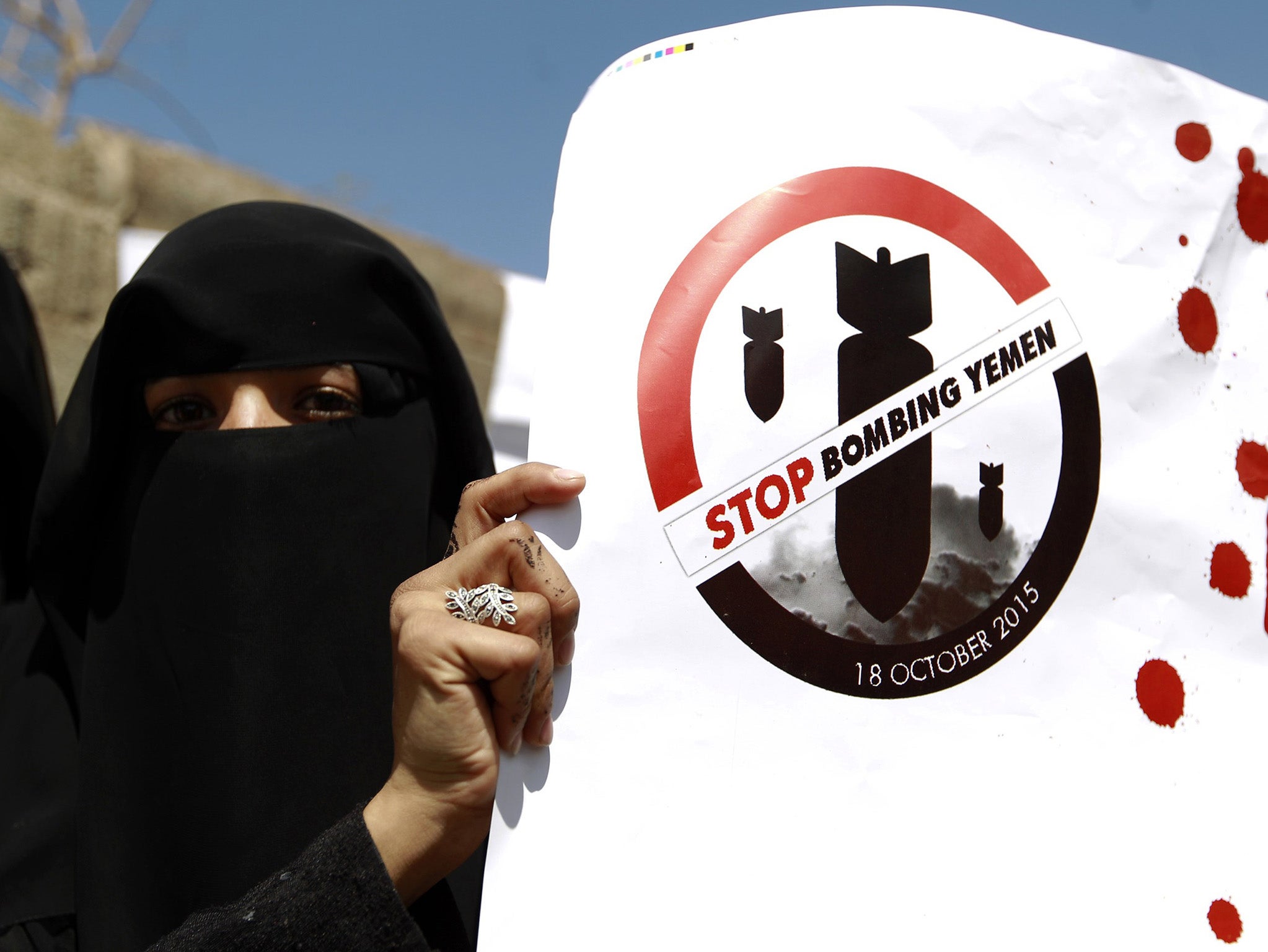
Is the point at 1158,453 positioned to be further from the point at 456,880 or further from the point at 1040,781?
the point at 456,880

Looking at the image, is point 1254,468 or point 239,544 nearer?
point 1254,468

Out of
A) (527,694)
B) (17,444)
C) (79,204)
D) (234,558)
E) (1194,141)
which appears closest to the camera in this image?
(527,694)

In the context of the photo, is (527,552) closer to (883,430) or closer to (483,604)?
(483,604)

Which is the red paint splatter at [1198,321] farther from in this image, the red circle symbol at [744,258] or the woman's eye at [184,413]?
the woman's eye at [184,413]

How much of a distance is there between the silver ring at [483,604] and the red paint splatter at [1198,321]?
Answer: 0.60m

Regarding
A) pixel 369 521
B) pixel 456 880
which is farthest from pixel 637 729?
pixel 369 521

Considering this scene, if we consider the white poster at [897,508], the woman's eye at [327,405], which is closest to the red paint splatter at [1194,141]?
the white poster at [897,508]

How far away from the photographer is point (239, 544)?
4.10 ft

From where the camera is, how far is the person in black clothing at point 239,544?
1.15 metres

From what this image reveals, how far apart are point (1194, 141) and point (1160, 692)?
47cm

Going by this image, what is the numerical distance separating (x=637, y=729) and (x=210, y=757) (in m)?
0.71

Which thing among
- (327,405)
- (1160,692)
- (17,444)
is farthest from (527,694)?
(17,444)

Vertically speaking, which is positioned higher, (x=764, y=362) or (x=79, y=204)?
(x=79, y=204)

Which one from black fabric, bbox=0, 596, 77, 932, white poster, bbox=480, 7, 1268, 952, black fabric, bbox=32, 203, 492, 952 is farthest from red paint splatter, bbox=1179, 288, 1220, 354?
black fabric, bbox=0, 596, 77, 932
